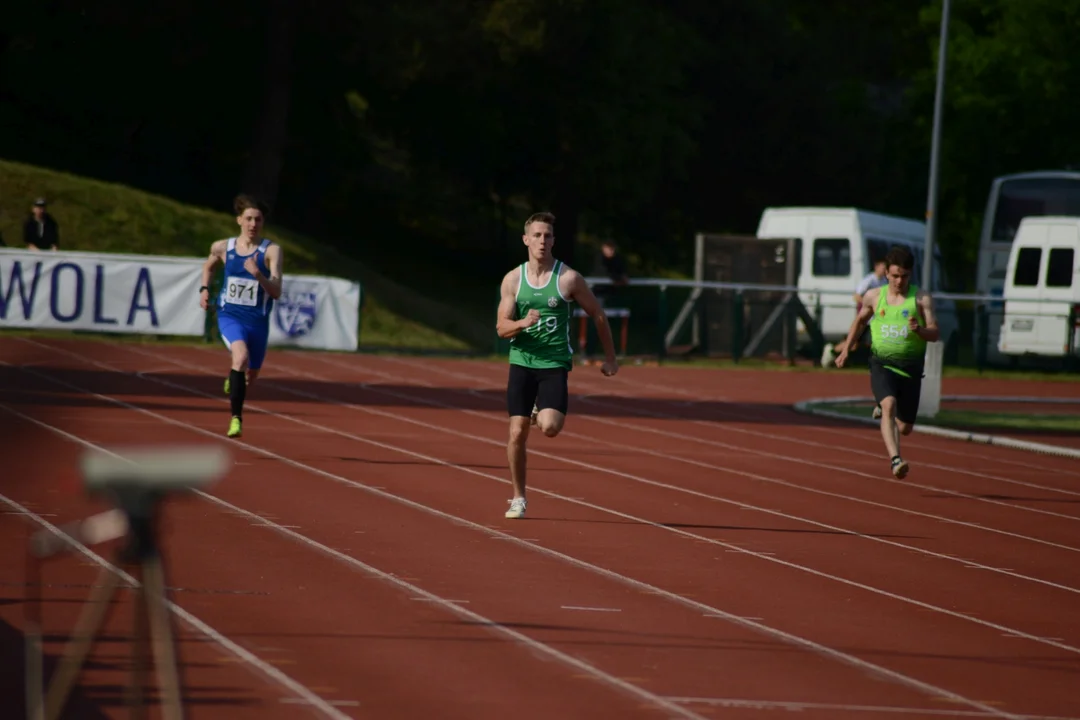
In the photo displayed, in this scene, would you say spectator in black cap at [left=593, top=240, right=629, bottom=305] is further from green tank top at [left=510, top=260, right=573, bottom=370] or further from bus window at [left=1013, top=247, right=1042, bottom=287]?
green tank top at [left=510, top=260, right=573, bottom=370]

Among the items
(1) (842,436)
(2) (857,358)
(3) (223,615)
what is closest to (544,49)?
(2) (857,358)

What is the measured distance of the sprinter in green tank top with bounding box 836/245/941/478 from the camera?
13977mm

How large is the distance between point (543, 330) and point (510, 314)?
23 centimetres

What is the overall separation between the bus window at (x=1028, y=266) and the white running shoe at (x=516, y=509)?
27.2m

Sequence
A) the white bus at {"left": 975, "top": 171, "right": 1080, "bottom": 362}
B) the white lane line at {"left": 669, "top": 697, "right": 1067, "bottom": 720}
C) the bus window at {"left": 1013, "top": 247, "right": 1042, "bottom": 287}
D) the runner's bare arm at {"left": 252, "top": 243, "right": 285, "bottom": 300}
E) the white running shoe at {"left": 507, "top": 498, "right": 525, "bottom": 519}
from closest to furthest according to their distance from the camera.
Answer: the white lane line at {"left": 669, "top": 697, "right": 1067, "bottom": 720} < the white running shoe at {"left": 507, "top": 498, "right": 525, "bottom": 519} < the runner's bare arm at {"left": 252, "top": 243, "right": 285, "bottom": 300} < the bus window at {"left": 1013, "top": 247, "right": 1042, "bottom": 287} < the white bus at {"left": 975, "top": 171, "right": 1080, "bottom": 362}

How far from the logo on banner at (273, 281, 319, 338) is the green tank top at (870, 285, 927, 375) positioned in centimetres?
1553

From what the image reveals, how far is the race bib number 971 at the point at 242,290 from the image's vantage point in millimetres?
13992

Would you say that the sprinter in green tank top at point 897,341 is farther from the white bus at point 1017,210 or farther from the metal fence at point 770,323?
the white bus at point 1017,210

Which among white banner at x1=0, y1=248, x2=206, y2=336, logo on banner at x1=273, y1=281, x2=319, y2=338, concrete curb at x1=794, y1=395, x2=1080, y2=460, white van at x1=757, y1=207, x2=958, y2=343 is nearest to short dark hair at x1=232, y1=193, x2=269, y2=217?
concrete curb at x1=794, y1=395, x2=1080, y2=460

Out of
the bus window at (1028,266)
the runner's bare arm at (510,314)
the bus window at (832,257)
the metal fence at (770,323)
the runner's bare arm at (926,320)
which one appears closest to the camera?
the runner's bare arm at (510,314)

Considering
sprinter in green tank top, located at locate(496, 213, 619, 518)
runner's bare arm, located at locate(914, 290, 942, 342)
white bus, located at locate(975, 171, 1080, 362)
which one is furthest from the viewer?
white bus, located at locate(975, 171, 1080, 362)

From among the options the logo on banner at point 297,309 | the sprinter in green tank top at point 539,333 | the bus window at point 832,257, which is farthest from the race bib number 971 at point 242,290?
the bus window at point 832,257

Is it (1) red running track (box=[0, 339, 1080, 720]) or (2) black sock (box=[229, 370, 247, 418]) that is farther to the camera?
(2) black sock (box=[229, 370, 247, 418])

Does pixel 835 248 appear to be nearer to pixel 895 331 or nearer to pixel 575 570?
pixel 895 331
